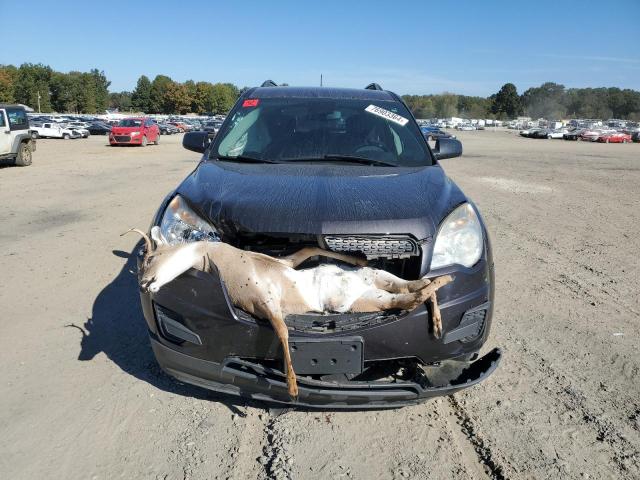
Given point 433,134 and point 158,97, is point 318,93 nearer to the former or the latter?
point 433,134

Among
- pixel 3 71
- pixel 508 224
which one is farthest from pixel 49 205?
pixel 3 71

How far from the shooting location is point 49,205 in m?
9.51

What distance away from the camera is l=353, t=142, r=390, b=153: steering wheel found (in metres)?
3.76

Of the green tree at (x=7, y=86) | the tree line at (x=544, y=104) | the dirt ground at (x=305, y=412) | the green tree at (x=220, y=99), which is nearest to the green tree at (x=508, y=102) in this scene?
the tree line at (x=544, y=104)

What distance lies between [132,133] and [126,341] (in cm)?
2898

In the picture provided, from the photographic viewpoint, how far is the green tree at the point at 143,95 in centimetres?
12962

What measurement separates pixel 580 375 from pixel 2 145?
17306 mm

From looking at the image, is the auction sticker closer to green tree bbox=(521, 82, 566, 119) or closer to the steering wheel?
the steering wheel

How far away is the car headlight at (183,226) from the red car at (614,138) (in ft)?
196

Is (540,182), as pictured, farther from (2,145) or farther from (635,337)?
(2,145)

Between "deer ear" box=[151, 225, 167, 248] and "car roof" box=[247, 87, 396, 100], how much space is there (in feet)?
6.59

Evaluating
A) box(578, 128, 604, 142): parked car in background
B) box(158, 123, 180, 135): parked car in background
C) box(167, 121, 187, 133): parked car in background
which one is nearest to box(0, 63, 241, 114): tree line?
box(167, 121, 187, 133): parked car in background

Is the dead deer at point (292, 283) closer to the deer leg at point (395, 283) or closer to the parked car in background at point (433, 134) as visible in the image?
the deer leg at point (395, 283)

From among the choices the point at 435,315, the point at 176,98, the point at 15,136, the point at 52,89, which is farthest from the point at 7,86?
the point at 435,315
